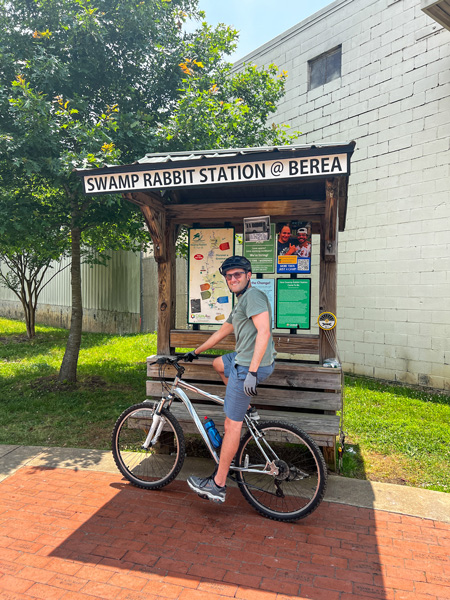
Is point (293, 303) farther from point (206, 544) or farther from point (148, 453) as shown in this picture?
point (206, 544)

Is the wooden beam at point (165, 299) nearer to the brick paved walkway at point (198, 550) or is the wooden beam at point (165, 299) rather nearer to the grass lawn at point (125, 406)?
the grass lawn at point (125, 406)

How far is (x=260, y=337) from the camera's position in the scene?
3436 mm

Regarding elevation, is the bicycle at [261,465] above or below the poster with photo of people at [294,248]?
below

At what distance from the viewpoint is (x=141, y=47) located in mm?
7379

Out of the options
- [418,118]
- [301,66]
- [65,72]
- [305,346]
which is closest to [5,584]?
[305,346]

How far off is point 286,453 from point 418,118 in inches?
251

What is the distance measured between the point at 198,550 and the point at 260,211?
324 centimetres

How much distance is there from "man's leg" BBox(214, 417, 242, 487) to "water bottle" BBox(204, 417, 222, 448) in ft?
0.67

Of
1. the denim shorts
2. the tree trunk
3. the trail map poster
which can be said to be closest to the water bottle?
the denim shorts

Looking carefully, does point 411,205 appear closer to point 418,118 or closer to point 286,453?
point 418,118

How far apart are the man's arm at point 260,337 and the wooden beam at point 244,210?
5.56 feet

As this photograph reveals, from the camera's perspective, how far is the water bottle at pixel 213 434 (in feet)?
12.6

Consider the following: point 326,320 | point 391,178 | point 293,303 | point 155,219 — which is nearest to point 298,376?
point 326,320

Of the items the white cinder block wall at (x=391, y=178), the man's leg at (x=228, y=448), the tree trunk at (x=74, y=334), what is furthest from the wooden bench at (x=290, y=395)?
the white cinder block wall at (x=391, y=178)
